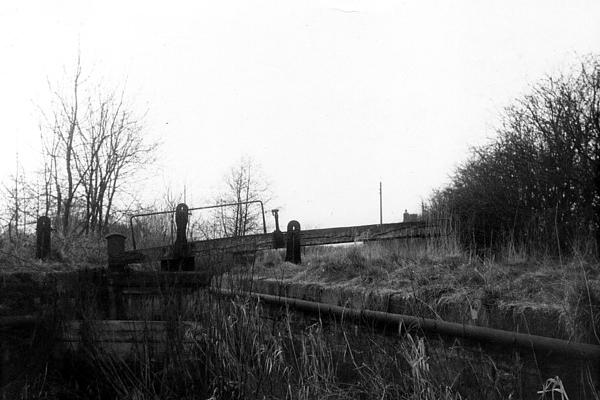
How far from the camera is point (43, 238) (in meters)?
11.5

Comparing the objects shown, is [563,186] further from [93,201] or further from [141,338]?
[93,201]

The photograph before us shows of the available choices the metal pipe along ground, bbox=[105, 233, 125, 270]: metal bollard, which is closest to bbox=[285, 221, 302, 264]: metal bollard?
bbox=[105, 233, 125, 270]: metal bollard

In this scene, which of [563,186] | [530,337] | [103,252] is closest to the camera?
[530,337]

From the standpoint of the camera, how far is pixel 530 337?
2.82m

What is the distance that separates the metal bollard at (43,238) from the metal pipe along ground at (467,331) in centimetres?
813

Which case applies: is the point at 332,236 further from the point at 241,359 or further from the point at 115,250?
the point at 241,359

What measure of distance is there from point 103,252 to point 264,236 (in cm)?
444

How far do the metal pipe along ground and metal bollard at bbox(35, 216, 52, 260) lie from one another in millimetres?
8134

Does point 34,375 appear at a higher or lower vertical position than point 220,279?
lower

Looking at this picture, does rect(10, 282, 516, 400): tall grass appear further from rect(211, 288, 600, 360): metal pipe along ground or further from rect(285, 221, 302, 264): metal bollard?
rect(285, 221, 302, 264): metal bollard

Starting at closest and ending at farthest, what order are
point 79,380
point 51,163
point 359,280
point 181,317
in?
point 181,317 → point 79,380 → point 359,280 → point 51,163

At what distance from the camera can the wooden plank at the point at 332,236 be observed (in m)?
9.90

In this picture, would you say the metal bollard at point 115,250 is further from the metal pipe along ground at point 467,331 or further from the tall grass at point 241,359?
the metal pipe along ground at point 467,331

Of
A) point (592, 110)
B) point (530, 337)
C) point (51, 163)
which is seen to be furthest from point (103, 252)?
point (530, 337)
